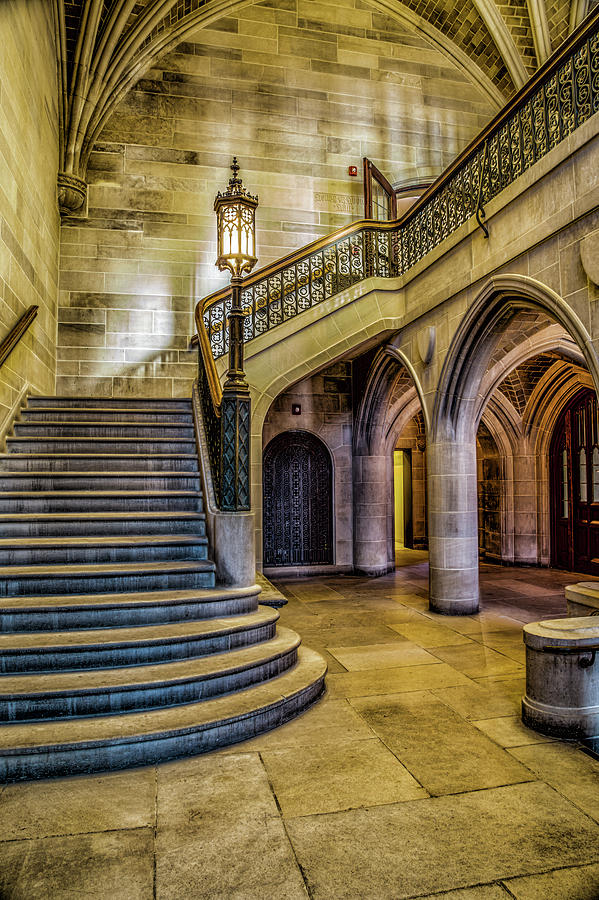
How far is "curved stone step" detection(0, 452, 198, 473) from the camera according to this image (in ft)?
19.7

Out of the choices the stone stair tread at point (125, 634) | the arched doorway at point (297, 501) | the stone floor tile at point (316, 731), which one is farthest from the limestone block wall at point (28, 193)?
the stone floor tile at point (316, 731)

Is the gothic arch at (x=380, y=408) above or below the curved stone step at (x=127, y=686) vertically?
above

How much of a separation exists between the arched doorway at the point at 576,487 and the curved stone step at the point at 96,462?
6.85m

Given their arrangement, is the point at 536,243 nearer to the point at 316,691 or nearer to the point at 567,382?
the point at 316,691

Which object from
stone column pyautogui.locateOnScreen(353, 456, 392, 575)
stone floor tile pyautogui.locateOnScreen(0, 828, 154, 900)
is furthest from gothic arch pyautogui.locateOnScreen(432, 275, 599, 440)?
stone floor tile pyautogui.locateOnScreen(0, 828, 154, 900)

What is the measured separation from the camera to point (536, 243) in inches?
201

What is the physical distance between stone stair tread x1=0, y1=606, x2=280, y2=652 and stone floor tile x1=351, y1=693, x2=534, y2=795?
1014 millimetres

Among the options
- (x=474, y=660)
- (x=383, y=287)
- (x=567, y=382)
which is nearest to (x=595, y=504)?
(x=567, y=382)

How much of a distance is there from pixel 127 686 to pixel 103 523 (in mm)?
2108

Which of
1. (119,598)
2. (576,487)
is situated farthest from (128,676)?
(576,487)

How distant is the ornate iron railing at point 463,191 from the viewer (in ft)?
15.4

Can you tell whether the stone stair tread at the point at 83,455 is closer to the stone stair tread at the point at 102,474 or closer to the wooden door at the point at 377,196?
the stone stair tread at the point at 102,474

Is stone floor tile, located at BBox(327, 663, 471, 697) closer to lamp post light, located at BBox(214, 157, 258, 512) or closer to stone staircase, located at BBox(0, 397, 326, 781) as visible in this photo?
stone staircase, located at BBox(0, 397, 326, 781)

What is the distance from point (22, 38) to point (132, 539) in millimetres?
5896
